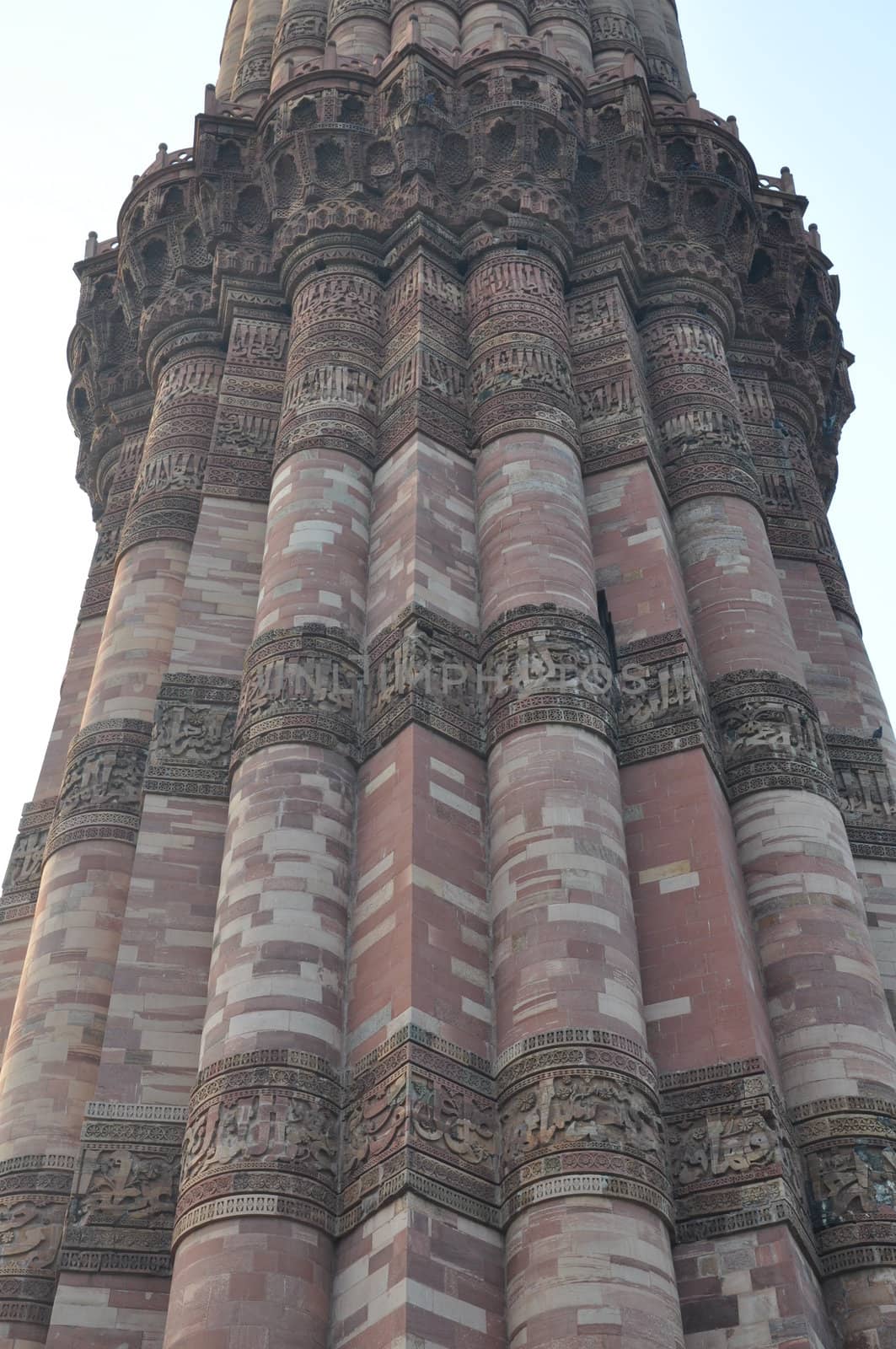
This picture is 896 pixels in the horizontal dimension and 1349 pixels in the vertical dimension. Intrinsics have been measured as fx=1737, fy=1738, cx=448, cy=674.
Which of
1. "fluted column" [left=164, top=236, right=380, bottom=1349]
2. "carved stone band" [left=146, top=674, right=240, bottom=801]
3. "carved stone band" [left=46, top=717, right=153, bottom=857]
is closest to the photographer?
"fluted column" [left=164, top=236, right=380, bottom=1349]

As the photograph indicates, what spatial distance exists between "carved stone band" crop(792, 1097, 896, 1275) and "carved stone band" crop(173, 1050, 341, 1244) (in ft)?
10.1

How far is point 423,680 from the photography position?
13.2m

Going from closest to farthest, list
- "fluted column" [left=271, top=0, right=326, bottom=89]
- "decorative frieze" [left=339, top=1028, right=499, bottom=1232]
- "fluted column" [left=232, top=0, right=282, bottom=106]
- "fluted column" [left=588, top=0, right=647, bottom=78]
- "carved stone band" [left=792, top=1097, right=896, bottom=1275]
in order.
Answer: "decorative frieze" [left=339, top=1028, right=499, bottom=1232] → "carved stone band" [left=792, top=1097, right=896, bottom=1275] → "fluted column" [left=271, top=0, right=326, bottom=89] → "fluted column" [left=588, top=0, right=647, bottom=78] → "fluted column" [left=232, top=0, right=282, bottom=106]

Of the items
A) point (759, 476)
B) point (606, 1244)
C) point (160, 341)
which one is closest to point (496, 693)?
point (606, 1244)

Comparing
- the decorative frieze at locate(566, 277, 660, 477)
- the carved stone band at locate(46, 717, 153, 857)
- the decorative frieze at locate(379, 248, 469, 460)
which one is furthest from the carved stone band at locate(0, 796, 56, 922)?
the decorative frieze at locate(566, 277, 660, 477)

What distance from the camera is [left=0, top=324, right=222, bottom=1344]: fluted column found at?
12.0m

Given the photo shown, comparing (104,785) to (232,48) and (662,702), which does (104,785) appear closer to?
(662,702)

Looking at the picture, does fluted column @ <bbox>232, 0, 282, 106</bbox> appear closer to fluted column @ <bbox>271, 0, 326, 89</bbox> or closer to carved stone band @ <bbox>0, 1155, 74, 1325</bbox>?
fluted column @ <bbox>271, 0, 326, 89</bbox>

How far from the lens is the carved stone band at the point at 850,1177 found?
10.7 m

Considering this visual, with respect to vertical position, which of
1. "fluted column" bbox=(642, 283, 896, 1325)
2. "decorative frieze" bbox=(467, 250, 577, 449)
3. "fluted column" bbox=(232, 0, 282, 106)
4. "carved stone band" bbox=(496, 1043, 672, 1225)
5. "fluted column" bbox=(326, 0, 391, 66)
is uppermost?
"fluted column" bbox=(232, 0, 282, 106)

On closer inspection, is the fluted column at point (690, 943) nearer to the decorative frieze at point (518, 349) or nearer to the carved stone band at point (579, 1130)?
the carved stone band at point (579, 1130)

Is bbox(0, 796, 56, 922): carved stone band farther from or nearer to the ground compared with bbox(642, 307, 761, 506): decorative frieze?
nearer to the ground

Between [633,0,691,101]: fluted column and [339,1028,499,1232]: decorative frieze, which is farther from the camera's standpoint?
[633,0,691,101]: fluted column

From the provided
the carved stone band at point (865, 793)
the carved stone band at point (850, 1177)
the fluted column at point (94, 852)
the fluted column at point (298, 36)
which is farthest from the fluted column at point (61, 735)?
the carved stone band at point (865, 793)
